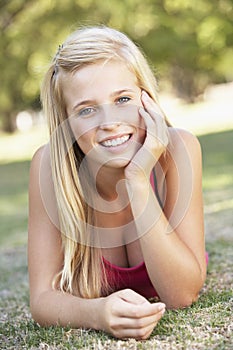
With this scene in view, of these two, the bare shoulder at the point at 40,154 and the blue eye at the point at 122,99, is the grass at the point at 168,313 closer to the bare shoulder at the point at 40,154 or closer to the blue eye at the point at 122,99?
the bare shoulder at the point at 40,154

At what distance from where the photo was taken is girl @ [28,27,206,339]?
2.67m

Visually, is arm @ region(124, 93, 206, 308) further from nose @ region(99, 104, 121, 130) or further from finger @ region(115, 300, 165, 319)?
finger @ region(115, 300, 165, 319)

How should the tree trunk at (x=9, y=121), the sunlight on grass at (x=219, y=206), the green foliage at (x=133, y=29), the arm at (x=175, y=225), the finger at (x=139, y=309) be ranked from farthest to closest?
1. the tree trunk at (x=9, y=121)
2. the green foliage at (x=133, y=29)
3. the sunlight on grass at (x=219, y=206)
4. the arm at (x=175, y=225)
5. the finger at (x=139, y=309)

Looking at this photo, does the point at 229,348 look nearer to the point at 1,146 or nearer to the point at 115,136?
the point at 115,136

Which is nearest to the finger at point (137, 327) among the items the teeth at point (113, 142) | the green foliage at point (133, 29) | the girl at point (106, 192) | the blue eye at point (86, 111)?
the girl at point (106, 192)

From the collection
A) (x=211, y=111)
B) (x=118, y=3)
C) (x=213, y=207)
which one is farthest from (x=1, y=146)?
(x=213, y=207)

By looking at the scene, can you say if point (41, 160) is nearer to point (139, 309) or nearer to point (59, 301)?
point (59, 301)

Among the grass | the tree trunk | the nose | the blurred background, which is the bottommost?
the tree trunk

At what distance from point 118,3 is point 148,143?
1215 centimetres

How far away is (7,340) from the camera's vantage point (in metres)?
2.69

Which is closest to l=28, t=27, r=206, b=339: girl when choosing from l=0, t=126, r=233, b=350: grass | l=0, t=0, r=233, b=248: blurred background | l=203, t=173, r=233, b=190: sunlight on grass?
l=0, t=126, r=233, b=350: grass

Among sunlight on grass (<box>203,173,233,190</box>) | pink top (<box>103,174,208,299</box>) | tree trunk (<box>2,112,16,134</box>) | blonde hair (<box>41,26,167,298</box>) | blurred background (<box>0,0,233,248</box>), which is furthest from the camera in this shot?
tree trunk (<box>2,112,16,134</box>)

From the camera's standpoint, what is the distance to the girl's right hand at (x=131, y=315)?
7.52 feet

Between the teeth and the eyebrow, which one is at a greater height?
the eyebrow
